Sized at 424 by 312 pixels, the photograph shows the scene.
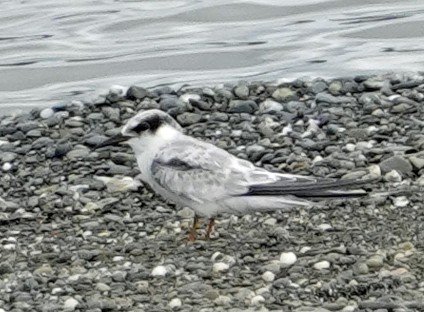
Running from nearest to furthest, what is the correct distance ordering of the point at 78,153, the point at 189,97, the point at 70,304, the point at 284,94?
the point at 70,304 < the point at 78,153 < the point at 284,94 < the point at 189,97

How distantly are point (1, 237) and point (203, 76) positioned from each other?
5344 mm

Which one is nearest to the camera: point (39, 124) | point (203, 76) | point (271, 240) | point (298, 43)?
point (271, 240)

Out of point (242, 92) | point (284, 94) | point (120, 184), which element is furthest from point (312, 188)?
point (242, 92)

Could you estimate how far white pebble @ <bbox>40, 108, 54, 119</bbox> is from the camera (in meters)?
11.4

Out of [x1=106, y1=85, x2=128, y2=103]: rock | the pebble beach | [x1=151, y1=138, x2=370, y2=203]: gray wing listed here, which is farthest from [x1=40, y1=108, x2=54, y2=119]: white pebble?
[x1=151, y1=138, x2=370, y2=203]: gray wing

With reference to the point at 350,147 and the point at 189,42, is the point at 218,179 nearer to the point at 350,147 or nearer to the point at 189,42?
the point at 350,147

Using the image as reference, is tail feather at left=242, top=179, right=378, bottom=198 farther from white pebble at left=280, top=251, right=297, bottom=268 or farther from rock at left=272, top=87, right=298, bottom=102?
rock at left=272, top=87, right=298, bottom=102

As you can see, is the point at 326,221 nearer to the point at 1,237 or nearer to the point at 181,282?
the point at 181,282

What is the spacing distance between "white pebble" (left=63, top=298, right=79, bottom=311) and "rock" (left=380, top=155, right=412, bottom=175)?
2.63 meters

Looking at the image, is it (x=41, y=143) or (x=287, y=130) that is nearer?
(x=287, y=130)

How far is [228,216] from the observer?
842 centimetres

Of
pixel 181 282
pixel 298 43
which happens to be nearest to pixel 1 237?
pixel 181 282

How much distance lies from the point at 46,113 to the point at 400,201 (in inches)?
164

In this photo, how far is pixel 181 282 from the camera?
719cm
